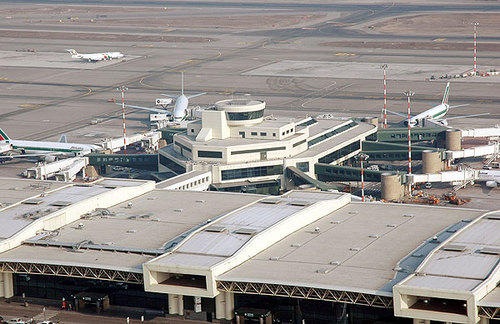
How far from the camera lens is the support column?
7900 cm

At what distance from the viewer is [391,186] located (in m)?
119

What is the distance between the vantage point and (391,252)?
271ft

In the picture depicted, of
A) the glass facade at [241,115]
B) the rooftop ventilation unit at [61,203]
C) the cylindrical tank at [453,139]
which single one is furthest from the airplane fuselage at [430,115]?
the rooftop ventilation unit at [61,203]

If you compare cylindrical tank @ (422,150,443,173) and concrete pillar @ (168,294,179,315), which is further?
cylindrical tank @ (422,150,443,173)

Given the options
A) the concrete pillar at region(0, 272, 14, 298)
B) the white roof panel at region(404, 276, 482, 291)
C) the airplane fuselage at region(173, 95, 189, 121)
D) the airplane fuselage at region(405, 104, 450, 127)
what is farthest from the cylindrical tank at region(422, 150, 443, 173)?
the concrete pillar at region(0, 272, 14, 298)

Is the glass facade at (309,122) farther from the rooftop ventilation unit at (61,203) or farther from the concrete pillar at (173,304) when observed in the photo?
the concrete pillar at (173,304)

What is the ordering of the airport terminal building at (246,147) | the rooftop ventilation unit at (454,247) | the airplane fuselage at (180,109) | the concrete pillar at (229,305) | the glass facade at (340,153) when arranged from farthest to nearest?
the airplane fuselage at (180,109)
the glass facade at (340,153)
the airport terminal building at (246,147)
the rooftop ventilation unit at (454,247)
the concrete pillar at (229,305)

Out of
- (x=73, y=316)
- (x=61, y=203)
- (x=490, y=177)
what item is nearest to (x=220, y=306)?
(x=73, y=316)

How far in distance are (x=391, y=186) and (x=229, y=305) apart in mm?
45139

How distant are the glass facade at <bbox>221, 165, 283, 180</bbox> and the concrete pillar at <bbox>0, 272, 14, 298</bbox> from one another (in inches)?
1618

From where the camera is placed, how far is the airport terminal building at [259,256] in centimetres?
7388

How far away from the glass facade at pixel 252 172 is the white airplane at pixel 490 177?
25.6 meters

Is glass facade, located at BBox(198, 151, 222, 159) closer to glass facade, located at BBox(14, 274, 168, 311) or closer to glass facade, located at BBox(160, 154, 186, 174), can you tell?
glass facade, located at BBox(160, 154, 186, 174)

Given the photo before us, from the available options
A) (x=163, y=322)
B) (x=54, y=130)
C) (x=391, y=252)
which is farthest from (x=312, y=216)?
(x=54, y=130)
